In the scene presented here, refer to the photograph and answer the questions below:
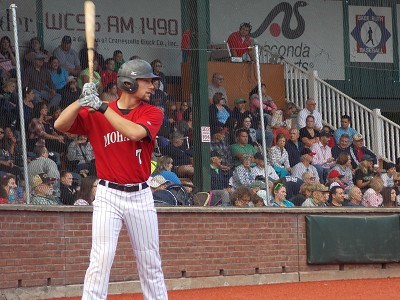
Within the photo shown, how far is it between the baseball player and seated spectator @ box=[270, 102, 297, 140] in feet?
24.5

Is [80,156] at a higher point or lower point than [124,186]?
higher

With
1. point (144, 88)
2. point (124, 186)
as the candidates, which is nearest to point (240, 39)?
point (144, 88)

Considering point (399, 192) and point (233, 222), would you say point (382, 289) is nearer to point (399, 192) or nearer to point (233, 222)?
point (233, 222)

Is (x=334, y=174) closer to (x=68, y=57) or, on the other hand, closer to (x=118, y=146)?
(x=68, y=57)

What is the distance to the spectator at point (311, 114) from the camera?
17.6 metres

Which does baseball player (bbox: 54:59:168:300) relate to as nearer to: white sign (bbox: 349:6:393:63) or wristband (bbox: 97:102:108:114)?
wristband (bbox: 97:102:108:114)

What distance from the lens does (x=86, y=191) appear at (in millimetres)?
12844

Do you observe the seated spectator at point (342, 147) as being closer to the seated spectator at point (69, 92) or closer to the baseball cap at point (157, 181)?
the baseball cap at point (157, 181)

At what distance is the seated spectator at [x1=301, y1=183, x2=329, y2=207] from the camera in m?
15.6

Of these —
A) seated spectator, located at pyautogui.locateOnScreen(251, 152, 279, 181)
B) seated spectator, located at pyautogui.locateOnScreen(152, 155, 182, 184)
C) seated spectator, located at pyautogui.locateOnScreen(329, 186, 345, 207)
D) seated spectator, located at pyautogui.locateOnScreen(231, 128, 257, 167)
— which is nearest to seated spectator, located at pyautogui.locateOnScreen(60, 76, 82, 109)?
seated spectator, located at pyautogui.locateOnScreen(152, 155, 182, 184)

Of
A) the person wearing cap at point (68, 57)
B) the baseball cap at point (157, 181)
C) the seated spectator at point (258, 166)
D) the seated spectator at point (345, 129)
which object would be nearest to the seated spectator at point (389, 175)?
the seated spectator at point (345, 129)

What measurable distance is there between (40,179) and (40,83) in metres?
1.21

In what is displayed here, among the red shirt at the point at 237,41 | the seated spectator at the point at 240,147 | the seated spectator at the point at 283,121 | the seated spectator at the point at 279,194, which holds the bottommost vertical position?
the seated spectator at the point at 279,194

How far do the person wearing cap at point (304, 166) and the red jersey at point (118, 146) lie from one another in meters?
7.53
